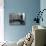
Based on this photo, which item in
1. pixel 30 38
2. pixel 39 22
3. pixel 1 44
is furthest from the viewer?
pixel 39 22

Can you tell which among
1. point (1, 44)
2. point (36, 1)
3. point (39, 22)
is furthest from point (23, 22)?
point (1, 44)

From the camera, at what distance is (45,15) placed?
4.58m

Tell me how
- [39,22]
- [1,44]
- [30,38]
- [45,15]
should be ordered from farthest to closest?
[39,22]
[45,15]
[1,44]
[30,38]

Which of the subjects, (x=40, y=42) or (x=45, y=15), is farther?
(x=45, y=15)

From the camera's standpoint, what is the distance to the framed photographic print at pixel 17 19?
5395 millimetres

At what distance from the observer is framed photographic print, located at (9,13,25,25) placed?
5.39m

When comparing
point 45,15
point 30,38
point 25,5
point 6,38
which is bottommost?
point 6,38

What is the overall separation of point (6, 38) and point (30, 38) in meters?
2.34

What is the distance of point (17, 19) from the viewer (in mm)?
5441

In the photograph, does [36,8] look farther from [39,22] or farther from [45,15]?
[45,15]

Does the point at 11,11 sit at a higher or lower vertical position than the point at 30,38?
higher

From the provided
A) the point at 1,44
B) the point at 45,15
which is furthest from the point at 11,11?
the point at 1,44

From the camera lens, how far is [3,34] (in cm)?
539

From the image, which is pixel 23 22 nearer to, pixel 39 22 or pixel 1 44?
pixel 39 22
